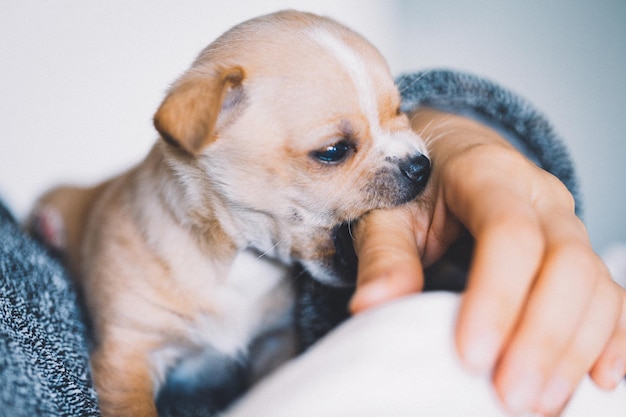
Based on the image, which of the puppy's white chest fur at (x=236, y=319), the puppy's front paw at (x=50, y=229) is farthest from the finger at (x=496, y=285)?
the puppy's front paw at (x=50, y=229)

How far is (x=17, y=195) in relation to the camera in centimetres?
170

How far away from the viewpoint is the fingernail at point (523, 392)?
0.45 m

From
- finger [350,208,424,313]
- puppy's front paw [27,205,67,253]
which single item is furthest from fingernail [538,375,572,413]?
puppy's front paw [27,205,67,253]

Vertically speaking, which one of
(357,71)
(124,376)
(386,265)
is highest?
(357,71)

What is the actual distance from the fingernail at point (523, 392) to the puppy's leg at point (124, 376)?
76 cm

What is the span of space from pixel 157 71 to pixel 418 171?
1275mm

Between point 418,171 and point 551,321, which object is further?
point 418,171

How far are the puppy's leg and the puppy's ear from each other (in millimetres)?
468

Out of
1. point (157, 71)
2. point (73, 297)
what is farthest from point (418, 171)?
point (157, 71)

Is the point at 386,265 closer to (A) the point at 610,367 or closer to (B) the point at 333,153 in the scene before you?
(A) the point at 610,367

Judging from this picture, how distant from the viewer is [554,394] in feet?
1.54

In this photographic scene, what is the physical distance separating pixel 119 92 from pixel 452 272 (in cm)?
139

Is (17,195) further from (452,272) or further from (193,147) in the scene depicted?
(452,272)

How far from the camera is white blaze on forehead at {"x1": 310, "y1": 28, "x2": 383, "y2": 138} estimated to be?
930 millimetres
